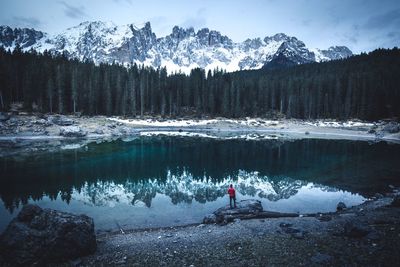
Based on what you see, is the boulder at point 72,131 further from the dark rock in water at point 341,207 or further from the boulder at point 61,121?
the dark rock in water at point 341,207

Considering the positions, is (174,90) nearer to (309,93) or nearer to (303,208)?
(309,93)

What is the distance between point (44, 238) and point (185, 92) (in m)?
104

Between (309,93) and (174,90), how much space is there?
5503cm

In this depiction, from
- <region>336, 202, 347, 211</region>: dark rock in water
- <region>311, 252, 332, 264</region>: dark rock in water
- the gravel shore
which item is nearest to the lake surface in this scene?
<region>336, 202, 347, 211</region>: dark rock in water

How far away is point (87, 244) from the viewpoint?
480 inches

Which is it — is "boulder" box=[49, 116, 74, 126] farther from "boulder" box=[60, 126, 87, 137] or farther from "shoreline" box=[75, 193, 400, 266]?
"shoreline" box=[75, 193, 400, 266]

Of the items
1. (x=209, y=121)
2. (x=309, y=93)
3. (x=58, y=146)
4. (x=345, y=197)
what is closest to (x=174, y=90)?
(x=209, y=121)

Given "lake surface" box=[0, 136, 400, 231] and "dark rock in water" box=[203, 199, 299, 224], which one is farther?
"lake surface" box=[0, 136, 400, 231]

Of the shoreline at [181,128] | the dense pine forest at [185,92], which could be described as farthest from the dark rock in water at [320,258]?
the dense pine forest at [185,92]

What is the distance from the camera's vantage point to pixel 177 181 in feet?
98.4

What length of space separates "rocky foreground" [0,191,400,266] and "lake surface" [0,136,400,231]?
3318 mm

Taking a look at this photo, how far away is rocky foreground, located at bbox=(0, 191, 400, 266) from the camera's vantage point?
10.9m

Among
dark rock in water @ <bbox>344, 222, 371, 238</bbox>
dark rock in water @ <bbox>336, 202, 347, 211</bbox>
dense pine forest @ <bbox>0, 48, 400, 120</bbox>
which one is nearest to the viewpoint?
dark rock in water @ <bbox>344, 222, 371, 238</bbox>

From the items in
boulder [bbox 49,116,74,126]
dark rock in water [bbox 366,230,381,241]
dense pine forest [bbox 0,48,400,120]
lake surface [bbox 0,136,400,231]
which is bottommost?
lake surface [bbox 0,136,400,231]
